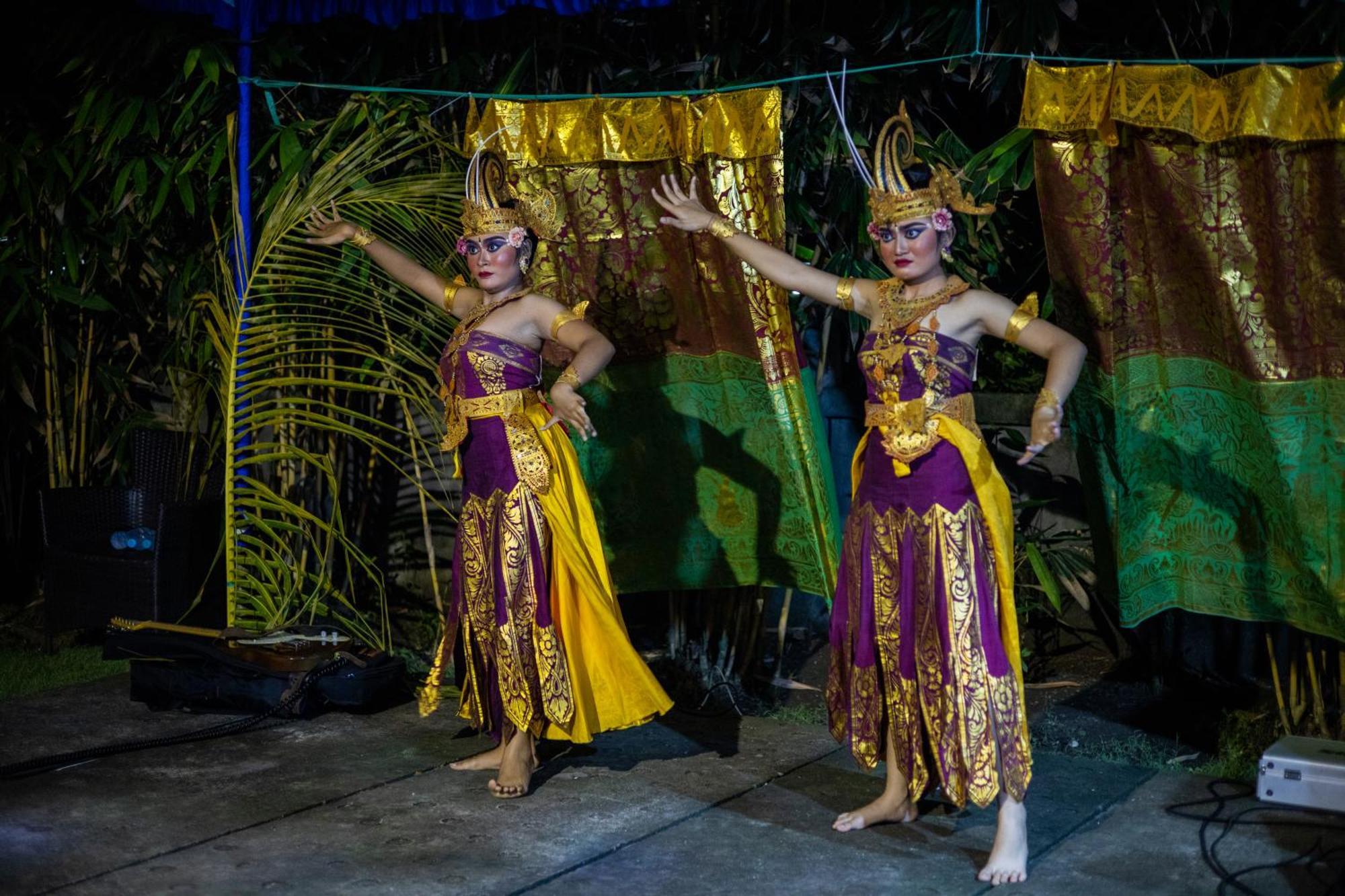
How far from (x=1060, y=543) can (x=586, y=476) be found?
5.77ft

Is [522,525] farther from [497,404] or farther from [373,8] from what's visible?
[373,8]

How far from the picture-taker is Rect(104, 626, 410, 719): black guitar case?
4875mm

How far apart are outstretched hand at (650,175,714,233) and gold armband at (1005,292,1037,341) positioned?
860 millimetres

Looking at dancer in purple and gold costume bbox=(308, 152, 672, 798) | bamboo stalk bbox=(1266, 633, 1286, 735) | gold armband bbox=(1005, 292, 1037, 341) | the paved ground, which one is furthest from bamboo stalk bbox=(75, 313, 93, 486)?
bamboo stalk bbox=(1266, 633, 1286, 735)

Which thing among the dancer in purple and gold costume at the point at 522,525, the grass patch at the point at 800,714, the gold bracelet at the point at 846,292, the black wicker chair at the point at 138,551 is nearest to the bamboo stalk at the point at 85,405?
the black wicker chair at the point at 138,551

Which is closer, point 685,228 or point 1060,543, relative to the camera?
point 685,228

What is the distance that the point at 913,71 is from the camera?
5.25 meters

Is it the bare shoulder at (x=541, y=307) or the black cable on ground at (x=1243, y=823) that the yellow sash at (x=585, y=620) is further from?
the black cable on ground at (x=1243, y=823)

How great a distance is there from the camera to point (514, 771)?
4203 mm

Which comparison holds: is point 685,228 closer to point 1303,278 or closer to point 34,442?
point 1303,278

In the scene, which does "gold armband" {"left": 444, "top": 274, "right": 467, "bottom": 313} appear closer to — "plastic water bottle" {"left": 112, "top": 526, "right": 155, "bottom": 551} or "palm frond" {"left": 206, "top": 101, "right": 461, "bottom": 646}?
"palm frond" {"left": 206, "top": 101, "right": 461, "bottom": 646}

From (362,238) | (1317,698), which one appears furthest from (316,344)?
(1317,698)

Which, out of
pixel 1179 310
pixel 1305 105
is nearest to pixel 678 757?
pixel 1179 310

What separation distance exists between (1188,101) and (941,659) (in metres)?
1.59
